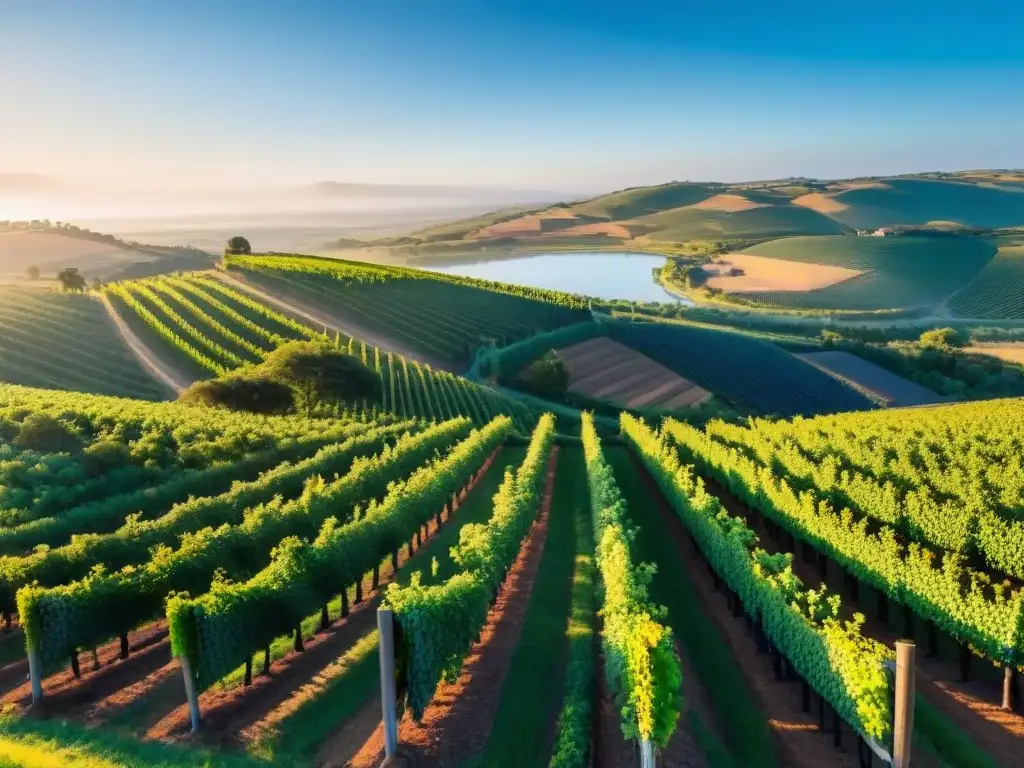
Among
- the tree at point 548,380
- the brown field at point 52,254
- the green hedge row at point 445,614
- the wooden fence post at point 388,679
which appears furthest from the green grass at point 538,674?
the brown field at point 52,254

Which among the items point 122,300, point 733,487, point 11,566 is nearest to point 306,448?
point 11,566

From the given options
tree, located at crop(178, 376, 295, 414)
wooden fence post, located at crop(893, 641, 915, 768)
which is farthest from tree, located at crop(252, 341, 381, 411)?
wooden fence post, located at crop(893, 641, 915, 768)

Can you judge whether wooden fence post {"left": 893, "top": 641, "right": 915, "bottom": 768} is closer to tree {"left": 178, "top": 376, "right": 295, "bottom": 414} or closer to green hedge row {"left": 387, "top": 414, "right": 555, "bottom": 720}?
green hedge row {"left": 387, "top": 414, "right": 555, "bottom": 720}

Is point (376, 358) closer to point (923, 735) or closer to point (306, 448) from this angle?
point (306, 448)

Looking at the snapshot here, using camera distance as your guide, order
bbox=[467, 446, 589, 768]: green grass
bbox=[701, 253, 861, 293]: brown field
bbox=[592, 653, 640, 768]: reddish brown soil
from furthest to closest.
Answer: bbox=[701, 253, 861, 293]: brown field
bbox=[592, 653, 640, 768]: reddish brown soil
bbox=[467, 446, 589, 768]: green grass

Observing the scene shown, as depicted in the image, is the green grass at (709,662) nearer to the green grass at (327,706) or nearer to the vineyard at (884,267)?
the green grass at (327,706)

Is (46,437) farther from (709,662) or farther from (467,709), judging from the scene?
(709,662)

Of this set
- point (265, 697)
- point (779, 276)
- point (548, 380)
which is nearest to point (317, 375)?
point (548, 380)
